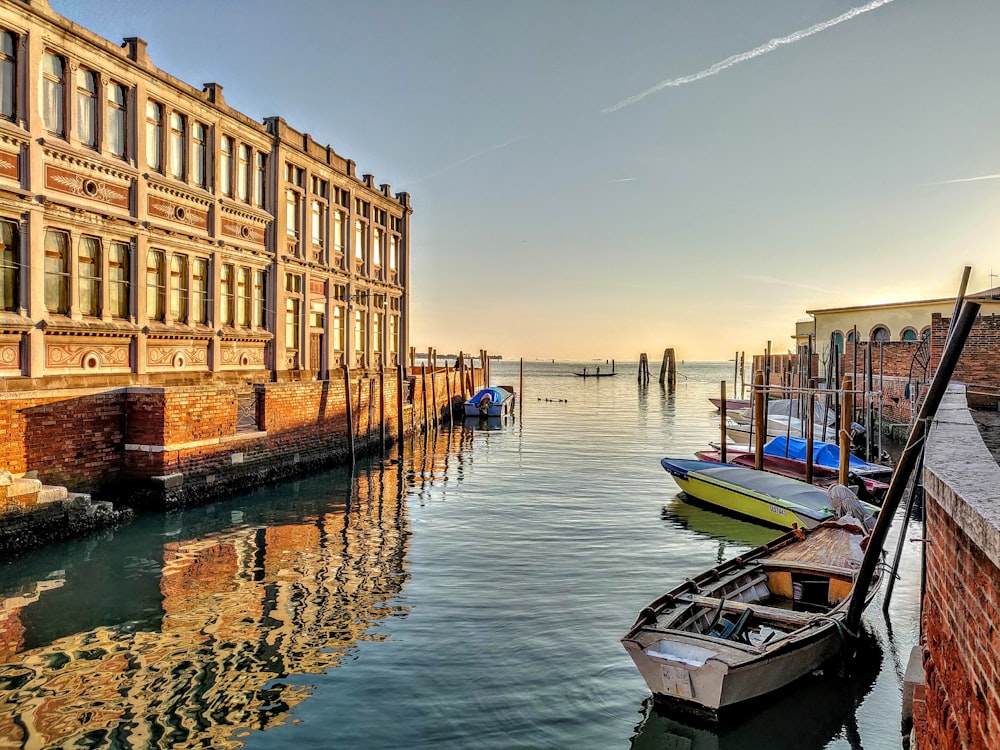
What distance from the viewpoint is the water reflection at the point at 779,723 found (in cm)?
687

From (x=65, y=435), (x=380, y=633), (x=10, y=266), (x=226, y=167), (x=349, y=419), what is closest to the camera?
(x=380, y=633)

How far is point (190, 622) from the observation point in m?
9.46

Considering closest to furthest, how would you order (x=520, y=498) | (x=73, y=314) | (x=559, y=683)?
(x=559, y=683), (x=73, y=314), (x=520, y=498)

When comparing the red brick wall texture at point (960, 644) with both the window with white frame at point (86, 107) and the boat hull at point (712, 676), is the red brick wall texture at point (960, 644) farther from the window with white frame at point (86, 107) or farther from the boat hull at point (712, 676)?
the window with white frame at point (86, 107)

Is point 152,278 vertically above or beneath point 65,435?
above

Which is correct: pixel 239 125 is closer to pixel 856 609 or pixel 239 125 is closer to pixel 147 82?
pixel 147 82

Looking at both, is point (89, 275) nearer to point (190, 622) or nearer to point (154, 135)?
point (154, 135)

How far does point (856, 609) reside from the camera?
797 centimetres

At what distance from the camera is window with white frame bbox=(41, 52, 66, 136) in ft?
50.0

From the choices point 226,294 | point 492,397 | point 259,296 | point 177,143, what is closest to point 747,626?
point 226,294

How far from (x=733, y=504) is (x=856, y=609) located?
29.8 ft

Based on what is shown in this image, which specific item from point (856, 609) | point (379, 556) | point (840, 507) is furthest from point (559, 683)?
point (840, 507)

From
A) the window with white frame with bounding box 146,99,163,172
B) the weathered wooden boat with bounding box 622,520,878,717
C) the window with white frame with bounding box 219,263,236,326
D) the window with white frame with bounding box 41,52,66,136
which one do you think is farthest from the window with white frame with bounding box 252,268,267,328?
the weathered wooden boat with bounding box 622,520,878,717

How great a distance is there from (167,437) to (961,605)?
50.6 ft
